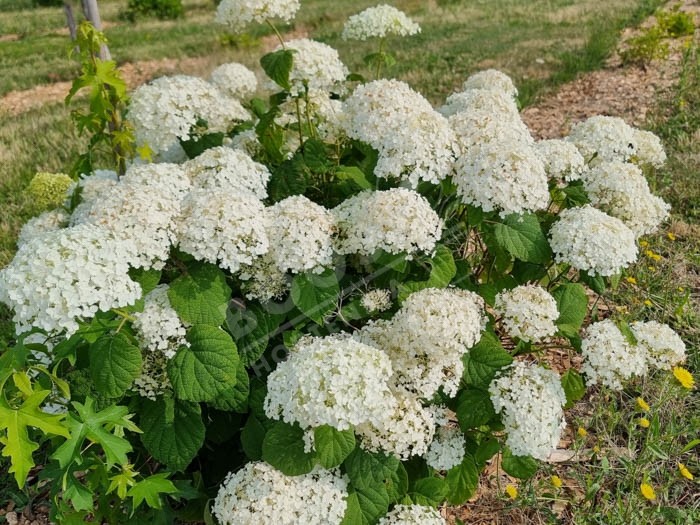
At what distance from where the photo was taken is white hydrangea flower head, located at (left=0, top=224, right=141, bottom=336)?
6.11 feet

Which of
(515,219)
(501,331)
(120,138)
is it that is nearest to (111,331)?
(120,138)

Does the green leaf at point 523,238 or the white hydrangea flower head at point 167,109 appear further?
the white hydrangea flower head at point 167,109

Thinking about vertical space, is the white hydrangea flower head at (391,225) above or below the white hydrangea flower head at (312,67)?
below

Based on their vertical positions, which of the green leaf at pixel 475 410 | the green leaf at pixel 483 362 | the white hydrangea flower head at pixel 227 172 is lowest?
the green leaf at pixel 475 410

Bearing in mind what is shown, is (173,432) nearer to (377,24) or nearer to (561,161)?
(561,161)

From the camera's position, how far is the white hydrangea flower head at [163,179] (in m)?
2.47

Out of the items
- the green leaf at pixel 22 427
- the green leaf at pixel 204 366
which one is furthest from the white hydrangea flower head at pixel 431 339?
the green leaf at pixel 22 427

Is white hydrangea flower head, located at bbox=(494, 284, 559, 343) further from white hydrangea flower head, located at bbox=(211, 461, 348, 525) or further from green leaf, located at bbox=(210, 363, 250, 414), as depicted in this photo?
green leaf, located at bbox=(210, 363, 250, 414)

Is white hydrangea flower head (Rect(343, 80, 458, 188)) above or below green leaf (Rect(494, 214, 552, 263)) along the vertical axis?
above

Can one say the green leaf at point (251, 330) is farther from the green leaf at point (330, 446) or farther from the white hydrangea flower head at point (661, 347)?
the white hydrangea flower head at point (661, 347)

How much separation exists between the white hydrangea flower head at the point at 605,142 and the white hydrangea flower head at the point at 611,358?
1.19 m

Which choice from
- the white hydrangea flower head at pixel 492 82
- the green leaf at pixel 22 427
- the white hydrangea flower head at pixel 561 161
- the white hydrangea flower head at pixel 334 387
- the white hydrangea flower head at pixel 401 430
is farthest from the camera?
the white hydrangea flower head at pixel 492 82

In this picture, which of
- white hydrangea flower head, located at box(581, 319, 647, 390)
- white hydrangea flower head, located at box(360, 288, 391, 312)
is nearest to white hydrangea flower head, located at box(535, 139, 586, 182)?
white hydrangea flower head, located at box(581, 319, 647, 390)

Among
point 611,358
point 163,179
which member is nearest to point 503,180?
point 611,358
